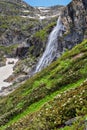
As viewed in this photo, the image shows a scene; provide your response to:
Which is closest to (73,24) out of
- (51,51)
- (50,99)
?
(51,51)

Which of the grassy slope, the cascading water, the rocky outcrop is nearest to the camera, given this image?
the grassy slope

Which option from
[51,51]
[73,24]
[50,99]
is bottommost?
[51,51]

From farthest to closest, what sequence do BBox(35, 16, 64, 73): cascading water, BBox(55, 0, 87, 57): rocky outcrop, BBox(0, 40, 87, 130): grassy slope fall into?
1. BBox(55, 0, 87, 57): rocky outcrop
2. BBox(35, 16, 64, 73): cascading water
3. BBox(0, 40, 87, 130): grassy slope

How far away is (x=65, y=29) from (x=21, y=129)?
93.8m

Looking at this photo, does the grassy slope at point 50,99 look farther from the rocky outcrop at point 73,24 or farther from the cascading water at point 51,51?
the rocky outcrop at point 73,24

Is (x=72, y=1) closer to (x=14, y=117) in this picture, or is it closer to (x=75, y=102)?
(x=14, y=117)

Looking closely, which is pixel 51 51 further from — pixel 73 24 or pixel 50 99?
pixel 50 99

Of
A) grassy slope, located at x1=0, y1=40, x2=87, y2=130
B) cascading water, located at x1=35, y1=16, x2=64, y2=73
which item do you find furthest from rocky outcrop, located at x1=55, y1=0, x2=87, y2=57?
grassy slope, located at x1=0, y1=40, x2=87, y2=130

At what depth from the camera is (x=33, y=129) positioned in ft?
72.0

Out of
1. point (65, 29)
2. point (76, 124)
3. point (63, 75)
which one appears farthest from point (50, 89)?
point (65, 29)

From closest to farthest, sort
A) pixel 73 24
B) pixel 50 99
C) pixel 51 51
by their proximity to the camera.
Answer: pixel 50 99
pixel 51 51
pixel 73 24

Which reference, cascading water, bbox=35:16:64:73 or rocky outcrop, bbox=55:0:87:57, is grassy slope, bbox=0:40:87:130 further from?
rocky outcrop, bbox=55:0:87:57

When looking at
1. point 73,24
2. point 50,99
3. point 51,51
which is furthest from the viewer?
point 73,24

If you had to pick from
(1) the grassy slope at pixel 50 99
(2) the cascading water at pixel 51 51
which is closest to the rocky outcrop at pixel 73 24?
(2) the cascading water at pixel 51 51
